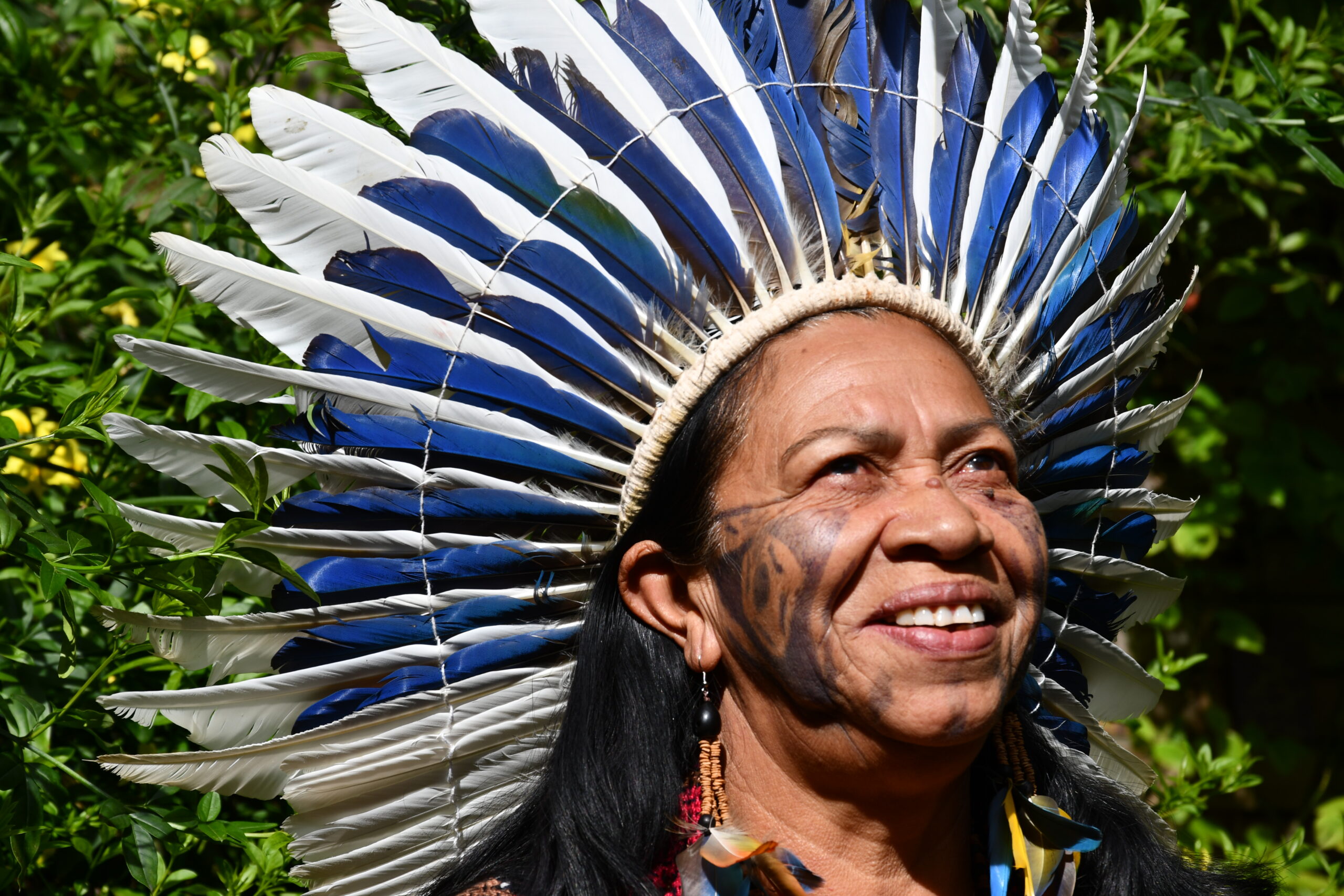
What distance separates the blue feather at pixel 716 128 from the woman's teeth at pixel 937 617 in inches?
20.3

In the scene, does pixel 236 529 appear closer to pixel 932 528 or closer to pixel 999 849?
pixel 932 528

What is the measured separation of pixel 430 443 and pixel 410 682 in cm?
35

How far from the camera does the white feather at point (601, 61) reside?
174 centimetres

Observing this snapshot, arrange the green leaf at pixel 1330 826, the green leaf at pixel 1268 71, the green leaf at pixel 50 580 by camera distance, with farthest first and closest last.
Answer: the green leaf at pixel 1330 826 → the green leaf at pixel 1268 71 → the green leaf at pixel 50 580

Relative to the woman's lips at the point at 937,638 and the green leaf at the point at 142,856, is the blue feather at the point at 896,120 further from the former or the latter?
the green leaf at the point at 142,856

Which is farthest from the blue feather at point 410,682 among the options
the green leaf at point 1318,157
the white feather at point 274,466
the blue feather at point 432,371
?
the green leaf at point 1318,157

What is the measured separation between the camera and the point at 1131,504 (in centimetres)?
207

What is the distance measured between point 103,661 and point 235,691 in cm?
23

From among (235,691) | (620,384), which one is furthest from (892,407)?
(235,691)

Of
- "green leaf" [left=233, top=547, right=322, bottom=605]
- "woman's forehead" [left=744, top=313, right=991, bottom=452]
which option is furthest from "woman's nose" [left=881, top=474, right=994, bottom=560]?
"green leaf" [left=233, top=547, right=322, bottom=605]

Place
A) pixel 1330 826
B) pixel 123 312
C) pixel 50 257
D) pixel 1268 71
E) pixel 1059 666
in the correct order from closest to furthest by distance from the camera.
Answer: pixel 1059 666, pixel 1268 71, pixel 50 257, pixel 123 312, pixel 1330 826

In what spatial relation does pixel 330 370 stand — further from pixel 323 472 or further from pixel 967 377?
pixel 967 377

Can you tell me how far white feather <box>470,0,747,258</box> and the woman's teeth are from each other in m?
0.57

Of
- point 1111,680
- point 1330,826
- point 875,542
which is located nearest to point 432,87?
point 875,542
